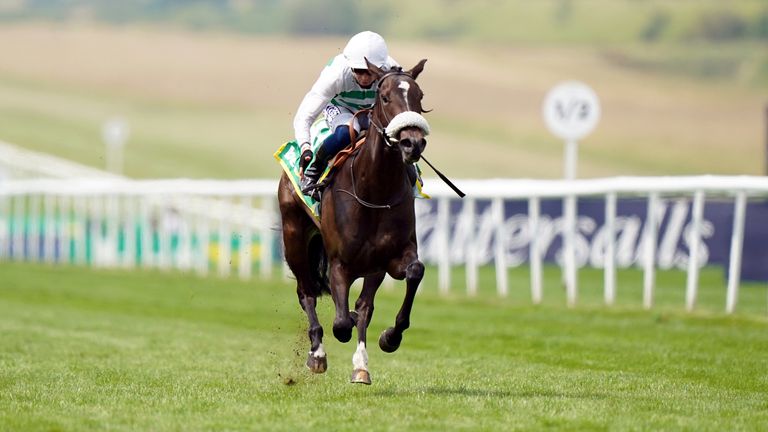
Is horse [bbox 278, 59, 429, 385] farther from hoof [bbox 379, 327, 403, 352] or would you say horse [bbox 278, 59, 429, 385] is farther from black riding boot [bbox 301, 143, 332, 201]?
black riding boot [bbox 301, 143, 332, 201]

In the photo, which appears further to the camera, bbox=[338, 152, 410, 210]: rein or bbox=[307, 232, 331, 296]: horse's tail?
bbox=[307, 232, 331, 296]: horse's tail

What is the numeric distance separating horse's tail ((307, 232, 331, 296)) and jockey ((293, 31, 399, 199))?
92cm

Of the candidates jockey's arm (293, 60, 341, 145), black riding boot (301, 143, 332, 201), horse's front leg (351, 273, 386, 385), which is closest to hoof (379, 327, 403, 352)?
horse's front leg (351, 273, 386, 385)

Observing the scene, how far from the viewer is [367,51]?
868 cm

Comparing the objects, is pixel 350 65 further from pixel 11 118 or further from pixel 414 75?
pixel 11 118

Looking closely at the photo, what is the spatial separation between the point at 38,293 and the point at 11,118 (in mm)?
54940

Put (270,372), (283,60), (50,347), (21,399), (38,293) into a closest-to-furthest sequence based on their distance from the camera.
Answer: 1. (21,399)
2. (270,372)
3. (50,347)
4. (38,293)
5. (283,60)

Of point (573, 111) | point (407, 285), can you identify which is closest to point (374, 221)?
point (407, 285)

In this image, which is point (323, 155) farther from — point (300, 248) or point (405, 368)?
point (405, 368)

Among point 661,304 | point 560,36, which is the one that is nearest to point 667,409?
point 661,304

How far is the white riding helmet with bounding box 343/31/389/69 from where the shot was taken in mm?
8688

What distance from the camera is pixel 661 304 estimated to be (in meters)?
16.0

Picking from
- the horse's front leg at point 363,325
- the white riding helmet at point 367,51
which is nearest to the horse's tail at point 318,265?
the horse's front leg at point 363,325

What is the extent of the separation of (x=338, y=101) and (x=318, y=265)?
4.23ft
